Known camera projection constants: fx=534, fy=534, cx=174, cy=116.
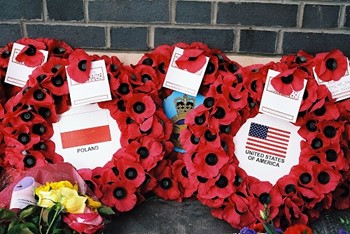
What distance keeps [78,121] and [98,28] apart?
40 cm

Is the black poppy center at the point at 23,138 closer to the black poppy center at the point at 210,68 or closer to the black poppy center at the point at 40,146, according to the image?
the black poppy center at the point at 40,146

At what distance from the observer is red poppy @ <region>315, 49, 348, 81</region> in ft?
6.71

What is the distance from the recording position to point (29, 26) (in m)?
2.19

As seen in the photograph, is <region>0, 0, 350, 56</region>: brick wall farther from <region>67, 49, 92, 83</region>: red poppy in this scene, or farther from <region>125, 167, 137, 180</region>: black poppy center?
<region>125, 167, 137, 180</region>: black poppy center

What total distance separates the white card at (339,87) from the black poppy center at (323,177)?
0.97 ft

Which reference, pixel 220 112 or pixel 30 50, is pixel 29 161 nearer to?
pixel 30 50

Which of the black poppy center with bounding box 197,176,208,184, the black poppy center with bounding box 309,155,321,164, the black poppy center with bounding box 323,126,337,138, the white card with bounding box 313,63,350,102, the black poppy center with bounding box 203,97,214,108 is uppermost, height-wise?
the white card with bounding box 313,63,350,102

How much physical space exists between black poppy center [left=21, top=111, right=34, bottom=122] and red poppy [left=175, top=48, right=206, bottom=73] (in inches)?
23.3

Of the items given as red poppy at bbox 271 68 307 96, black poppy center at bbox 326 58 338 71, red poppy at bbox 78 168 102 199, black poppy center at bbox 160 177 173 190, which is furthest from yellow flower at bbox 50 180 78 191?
black poppy center at bbox 326 58 338 71

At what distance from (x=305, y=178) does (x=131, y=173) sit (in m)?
0.65

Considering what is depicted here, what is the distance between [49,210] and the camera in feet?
5.30

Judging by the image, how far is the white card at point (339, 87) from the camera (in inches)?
80.9

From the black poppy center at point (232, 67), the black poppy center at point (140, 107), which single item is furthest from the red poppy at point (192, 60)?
the black poppy center at point (140, 107)

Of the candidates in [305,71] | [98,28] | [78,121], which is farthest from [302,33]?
[78,121]
